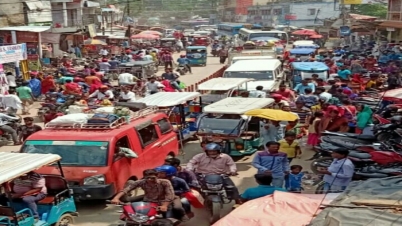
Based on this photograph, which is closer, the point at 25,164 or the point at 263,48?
the point at 25,164

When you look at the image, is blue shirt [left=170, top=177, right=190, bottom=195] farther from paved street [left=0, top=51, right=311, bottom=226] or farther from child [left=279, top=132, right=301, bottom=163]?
child [left=279, top=132, right=301, bottom=163]

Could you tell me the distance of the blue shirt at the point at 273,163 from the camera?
8.79 metres

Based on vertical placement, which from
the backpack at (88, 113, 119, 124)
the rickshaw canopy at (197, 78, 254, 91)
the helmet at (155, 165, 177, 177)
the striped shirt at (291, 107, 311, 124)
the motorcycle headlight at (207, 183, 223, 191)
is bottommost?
the striped shirt at (291, 107, 311, 124)

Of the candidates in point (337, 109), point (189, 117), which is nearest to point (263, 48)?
point (189, 117)

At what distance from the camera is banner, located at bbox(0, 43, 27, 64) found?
2009 cm

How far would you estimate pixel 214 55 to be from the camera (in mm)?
45406

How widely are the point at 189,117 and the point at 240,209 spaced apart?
9.30 metres

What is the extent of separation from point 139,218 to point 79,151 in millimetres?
2769

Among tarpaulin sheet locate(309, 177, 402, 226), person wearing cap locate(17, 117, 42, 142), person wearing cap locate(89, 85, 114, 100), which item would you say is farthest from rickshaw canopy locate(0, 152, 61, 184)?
person wearing cap locate(89, 85, 114, 100)

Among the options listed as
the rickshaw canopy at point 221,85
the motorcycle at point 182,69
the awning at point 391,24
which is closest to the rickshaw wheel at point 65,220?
the rickshaw canopy at point 221,85

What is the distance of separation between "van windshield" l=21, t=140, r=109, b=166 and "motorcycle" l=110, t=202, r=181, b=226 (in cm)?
219

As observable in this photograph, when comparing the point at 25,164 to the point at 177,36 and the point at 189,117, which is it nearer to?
the point at 189,117

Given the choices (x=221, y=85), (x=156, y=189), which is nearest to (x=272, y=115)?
(x=156, y=189)

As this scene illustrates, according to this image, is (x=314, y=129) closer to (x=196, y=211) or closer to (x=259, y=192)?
(x=196, y=211)
